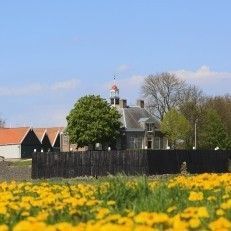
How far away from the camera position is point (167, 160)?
38281 mm

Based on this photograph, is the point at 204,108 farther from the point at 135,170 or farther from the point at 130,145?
the point at 135,170

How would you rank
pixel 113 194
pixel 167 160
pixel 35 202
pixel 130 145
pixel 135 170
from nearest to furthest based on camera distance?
pixel 35 202 → pixel 113 194 → pixel 135 170 → pixel 167 160 → pixel 130 145

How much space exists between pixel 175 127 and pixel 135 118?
13.9m

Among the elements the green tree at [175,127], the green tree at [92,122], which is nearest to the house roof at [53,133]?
the green tree at [175,127]

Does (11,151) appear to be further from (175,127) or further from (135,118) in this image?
(175,127)

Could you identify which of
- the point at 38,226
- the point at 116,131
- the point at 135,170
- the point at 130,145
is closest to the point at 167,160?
the point at 135,170

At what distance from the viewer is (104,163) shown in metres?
36.3

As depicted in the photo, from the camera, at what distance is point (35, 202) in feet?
25.5

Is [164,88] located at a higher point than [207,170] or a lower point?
higher

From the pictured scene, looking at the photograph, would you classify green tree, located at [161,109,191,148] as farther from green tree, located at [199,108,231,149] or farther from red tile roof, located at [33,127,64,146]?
red tile roof, located at [33,127,64,146]

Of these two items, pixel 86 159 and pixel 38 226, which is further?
pixel 86 159

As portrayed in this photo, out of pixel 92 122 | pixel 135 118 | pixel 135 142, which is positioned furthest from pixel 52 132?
pixel 92 122

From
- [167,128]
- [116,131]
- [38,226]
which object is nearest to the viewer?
[38,226]

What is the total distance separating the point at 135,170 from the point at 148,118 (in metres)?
68.5
